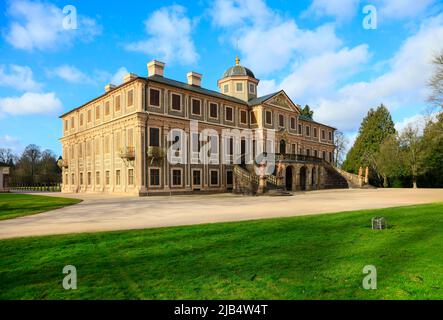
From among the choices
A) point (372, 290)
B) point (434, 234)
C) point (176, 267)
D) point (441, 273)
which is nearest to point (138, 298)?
point (176, 267)

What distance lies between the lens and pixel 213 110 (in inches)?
1460

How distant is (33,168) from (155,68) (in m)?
73.0

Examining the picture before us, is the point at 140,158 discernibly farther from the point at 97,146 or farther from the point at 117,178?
the point at 97,146

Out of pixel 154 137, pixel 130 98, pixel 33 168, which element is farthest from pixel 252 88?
pixel 33 168

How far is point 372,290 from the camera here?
4738 mm

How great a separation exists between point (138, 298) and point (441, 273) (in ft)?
17.0

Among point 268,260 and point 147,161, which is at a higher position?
point 147,161

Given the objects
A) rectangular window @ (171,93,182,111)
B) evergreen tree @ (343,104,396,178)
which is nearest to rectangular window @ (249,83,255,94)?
rectangular window @ (171,93,182,111)

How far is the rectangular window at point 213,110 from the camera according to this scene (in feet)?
121

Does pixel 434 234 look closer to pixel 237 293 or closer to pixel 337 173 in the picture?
pixel 237 293

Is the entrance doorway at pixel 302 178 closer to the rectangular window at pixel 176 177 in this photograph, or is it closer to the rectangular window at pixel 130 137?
the rectangular window at pixel 176 177

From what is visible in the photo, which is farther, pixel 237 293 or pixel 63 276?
pixel 63 276

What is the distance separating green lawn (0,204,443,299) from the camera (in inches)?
185
